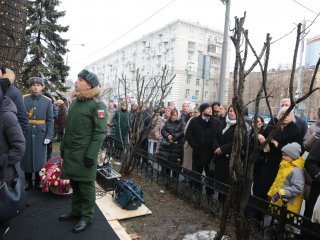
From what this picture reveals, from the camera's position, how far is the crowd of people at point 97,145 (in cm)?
306

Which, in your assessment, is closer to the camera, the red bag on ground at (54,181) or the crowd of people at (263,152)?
the crowd of people at (263,152)

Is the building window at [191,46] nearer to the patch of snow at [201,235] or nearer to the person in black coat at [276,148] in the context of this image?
the person in black coat at [276,148]

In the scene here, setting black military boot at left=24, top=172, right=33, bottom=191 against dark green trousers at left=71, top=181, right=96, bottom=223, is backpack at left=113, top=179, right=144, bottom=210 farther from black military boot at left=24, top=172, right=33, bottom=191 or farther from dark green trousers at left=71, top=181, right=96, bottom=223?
black military boot at left=24, top=172, right=33, bottom=191

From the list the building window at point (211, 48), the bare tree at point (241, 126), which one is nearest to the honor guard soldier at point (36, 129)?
the bare tree at point (241, 126)

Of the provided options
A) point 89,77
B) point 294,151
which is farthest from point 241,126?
point 89,77

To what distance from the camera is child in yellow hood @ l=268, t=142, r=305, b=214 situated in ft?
11.5

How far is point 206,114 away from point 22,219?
337 cm

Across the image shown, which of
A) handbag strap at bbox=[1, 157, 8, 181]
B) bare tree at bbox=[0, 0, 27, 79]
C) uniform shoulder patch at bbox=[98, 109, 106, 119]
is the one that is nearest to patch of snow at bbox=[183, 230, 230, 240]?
uniform shoulder patch at bbox=[98, 109, 106, 119]

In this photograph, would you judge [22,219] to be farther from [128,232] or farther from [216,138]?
[216,138]

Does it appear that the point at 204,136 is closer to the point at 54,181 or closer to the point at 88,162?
the point at 88,162

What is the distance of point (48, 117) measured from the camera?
4824 millimetres

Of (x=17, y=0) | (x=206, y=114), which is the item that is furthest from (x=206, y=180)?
(x=17, y=0)

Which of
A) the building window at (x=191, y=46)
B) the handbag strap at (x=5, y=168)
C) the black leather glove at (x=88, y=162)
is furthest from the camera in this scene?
the building window at (x=191, y=46)

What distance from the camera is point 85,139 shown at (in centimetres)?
350
